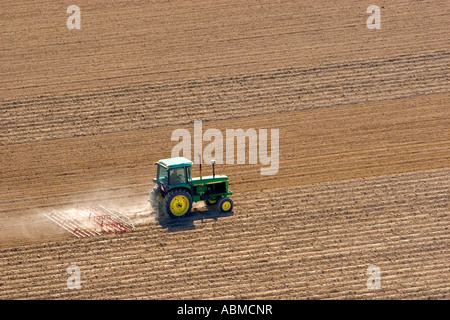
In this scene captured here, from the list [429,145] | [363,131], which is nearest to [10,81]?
[363,131]

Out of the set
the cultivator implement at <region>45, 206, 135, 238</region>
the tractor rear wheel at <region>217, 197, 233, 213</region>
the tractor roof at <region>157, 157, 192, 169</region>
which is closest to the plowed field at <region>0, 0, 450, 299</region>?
the tractor rear wheel at <region>217, 197, 233, 213</region>

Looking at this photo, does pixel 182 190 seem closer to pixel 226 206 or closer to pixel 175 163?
pixel 175 163

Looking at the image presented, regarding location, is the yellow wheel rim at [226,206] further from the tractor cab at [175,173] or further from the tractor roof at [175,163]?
the tractor roof at [175,163]

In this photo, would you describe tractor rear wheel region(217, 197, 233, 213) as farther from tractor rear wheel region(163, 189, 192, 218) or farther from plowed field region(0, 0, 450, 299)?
tractor rear wheel region(163, 189, 192, 218)

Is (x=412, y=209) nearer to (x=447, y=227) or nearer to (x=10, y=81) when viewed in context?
(x=447, y=227)

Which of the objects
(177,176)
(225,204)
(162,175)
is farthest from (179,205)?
(225,204)

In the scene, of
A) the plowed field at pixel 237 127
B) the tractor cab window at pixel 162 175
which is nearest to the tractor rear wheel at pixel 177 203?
the plowed field at pixel 237 127
